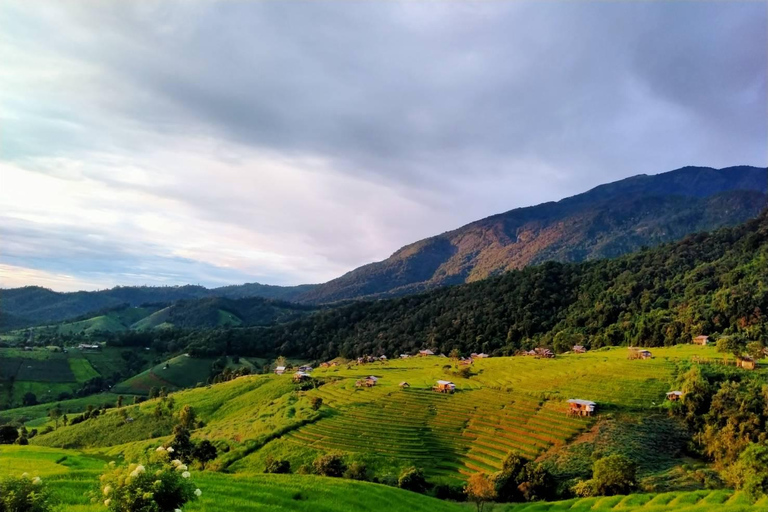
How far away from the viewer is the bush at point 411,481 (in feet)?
142

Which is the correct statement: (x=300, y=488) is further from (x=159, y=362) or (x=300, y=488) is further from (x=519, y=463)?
(x=159, y=362)

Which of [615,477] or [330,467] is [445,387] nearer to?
[330,467]

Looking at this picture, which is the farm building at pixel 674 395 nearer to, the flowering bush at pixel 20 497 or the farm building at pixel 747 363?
the farm building at pixel 747 363

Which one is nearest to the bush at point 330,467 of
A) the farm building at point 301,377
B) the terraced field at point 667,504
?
the terraced field at point 667,504

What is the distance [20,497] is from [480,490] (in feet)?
141

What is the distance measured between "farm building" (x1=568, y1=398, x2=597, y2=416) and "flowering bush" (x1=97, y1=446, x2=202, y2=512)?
201 ft

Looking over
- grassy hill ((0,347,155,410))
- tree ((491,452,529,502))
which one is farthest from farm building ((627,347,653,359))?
grassy hill ((0,347,155,410))

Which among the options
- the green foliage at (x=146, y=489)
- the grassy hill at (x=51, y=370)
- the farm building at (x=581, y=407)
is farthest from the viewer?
the grassy hill at (x=51, y=370)

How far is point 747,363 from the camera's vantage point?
68500 millimetres

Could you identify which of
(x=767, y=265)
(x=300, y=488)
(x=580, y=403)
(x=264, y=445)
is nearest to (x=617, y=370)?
(x=580, y=403)

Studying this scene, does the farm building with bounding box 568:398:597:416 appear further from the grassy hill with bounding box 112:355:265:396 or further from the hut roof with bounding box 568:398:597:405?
the grassy hill with bounding box 112:355:265:396

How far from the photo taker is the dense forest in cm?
11269

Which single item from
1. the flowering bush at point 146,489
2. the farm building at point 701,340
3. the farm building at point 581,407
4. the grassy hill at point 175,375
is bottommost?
the grassy hill at point 175,375

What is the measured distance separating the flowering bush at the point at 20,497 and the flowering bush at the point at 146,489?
3.75 ft
